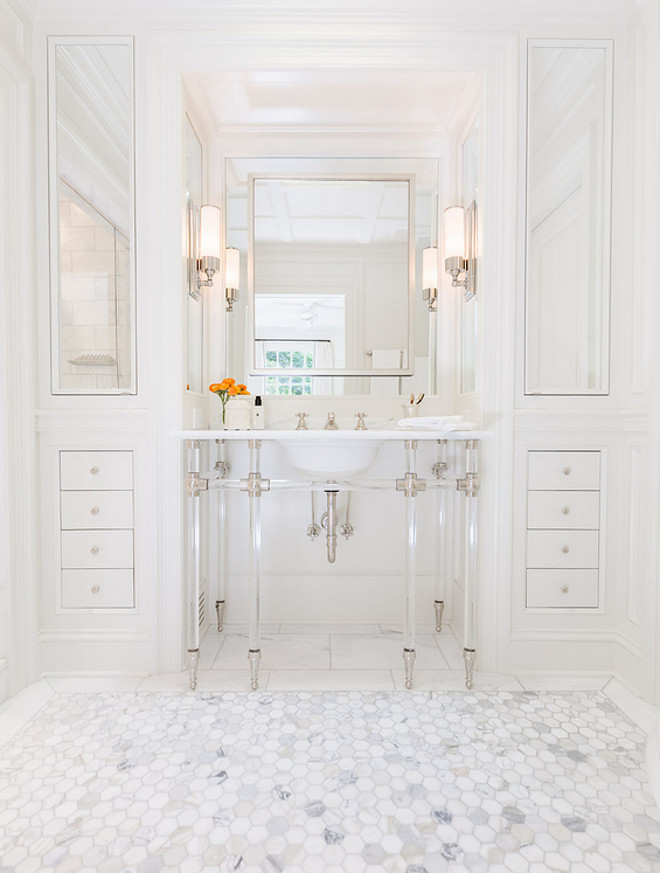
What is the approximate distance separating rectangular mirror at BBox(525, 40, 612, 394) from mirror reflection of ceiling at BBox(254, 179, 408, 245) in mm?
683

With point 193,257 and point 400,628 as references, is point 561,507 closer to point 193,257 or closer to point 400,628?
point 400,628

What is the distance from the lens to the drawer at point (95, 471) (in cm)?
203

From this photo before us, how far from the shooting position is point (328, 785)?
1.41 m

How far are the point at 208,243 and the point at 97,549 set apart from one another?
139 cm

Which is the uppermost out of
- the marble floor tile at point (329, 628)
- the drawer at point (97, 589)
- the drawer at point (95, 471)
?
the drawer at point (95, 471)

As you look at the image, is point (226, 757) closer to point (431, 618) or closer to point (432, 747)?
point (432, 747)

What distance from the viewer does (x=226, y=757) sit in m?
1.54

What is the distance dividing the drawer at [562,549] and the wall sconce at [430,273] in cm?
117

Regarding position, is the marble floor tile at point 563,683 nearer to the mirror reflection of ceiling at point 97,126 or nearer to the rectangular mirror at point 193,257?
the rectangular mirror at point 193,257

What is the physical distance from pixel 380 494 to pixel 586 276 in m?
1.28

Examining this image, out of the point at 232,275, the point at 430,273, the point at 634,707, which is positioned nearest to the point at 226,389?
the point at 232,275

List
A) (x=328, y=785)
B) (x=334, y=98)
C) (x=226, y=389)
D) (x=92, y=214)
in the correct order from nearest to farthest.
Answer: (x=328, y=785) < (x=92, y=214) < (x=226, y=389) < (x=334, y=98)

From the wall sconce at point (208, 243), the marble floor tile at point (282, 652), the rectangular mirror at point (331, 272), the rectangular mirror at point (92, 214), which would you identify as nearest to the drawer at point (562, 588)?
the marble floor tile at point (282, 652)

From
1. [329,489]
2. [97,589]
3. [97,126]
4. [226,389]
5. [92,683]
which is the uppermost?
[97,126]
